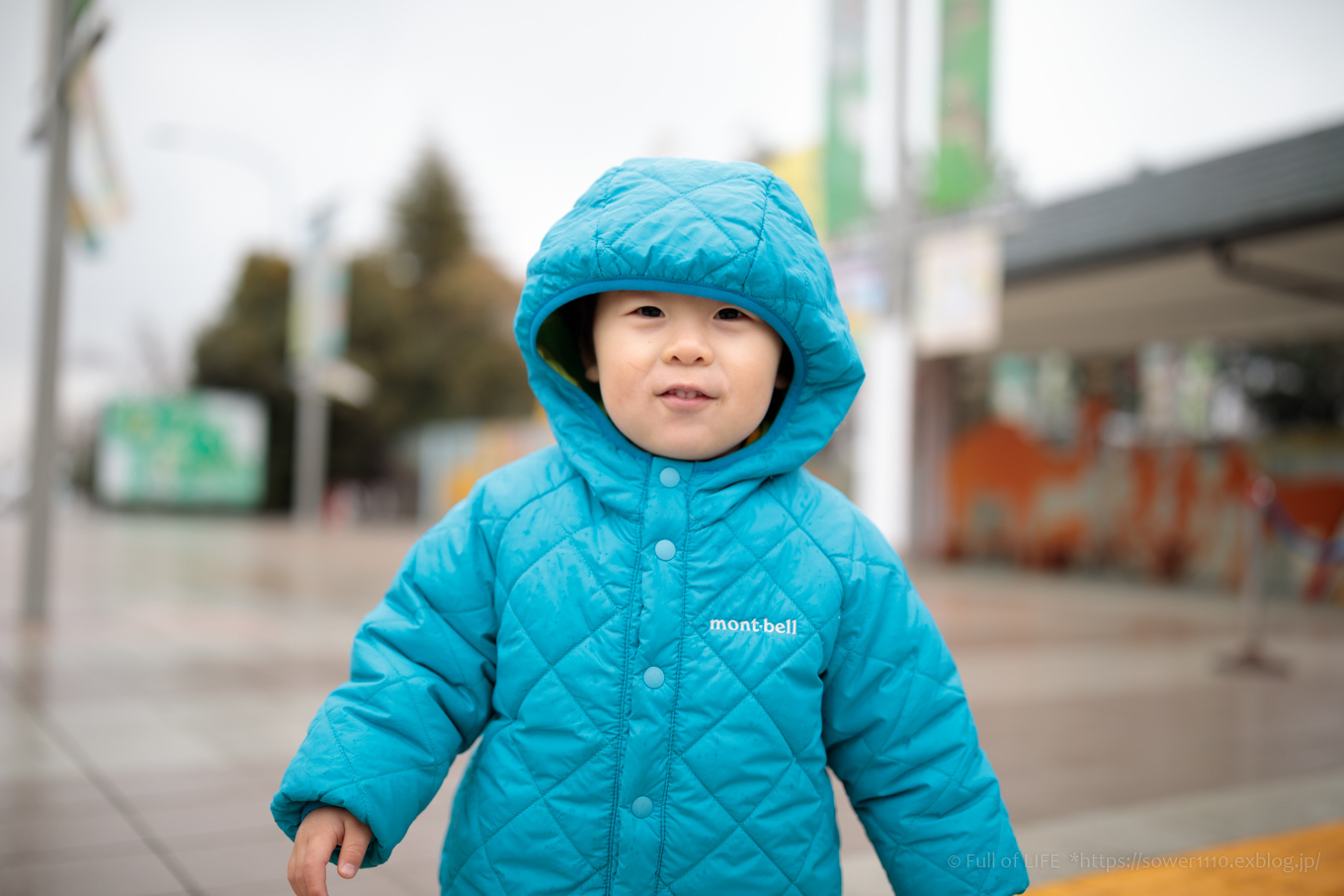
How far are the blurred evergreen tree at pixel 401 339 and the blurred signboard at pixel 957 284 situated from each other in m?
27.8

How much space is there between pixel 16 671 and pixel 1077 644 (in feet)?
21.9

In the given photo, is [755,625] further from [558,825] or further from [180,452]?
[180,452]

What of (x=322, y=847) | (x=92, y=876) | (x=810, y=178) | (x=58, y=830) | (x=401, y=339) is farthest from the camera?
(x=401, y=339)

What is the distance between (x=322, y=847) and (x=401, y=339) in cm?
3797

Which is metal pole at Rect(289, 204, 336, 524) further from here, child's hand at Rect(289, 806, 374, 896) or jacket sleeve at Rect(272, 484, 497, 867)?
child's hand at Rect(289, 806, 374, 896)

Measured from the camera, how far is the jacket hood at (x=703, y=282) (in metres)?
1.49

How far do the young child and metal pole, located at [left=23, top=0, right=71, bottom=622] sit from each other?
261 inches

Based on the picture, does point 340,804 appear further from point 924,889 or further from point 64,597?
point 64,597

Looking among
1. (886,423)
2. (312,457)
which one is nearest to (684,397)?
(886,423)

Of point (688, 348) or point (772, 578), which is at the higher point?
point (688, 348)

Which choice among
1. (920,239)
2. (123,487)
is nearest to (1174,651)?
(920,239)

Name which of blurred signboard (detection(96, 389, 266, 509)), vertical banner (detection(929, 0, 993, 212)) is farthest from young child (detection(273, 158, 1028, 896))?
blurred signboard (detection(96, 389, 266, 509))

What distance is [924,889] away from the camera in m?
1.56

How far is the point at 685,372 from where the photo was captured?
1.52m
